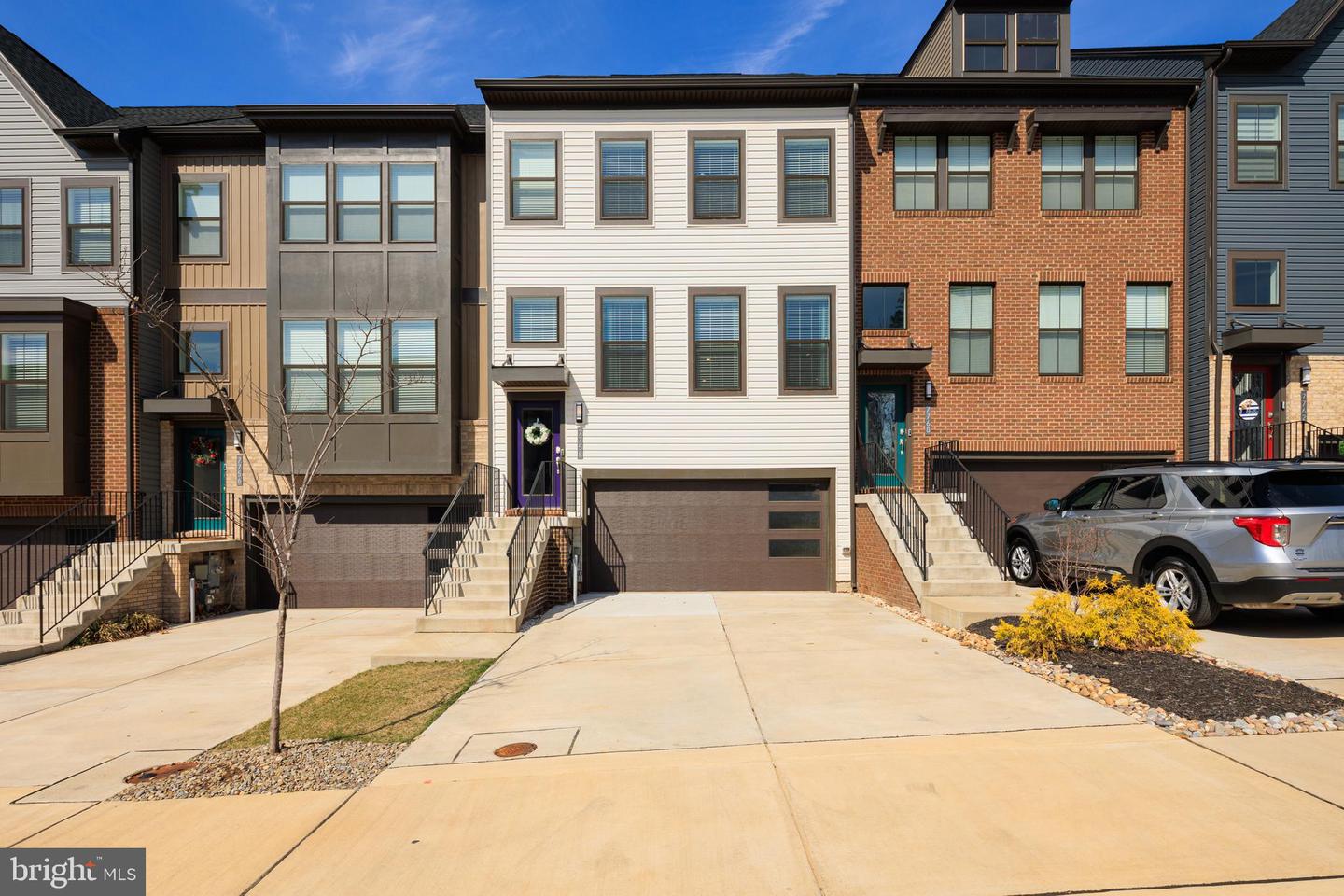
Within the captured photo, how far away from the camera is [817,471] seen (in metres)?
13.7

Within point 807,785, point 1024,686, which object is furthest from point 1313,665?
point 807,785

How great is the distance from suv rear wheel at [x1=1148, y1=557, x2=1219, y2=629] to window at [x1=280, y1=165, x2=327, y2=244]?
15.0 m

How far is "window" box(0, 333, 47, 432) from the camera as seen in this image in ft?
42.3

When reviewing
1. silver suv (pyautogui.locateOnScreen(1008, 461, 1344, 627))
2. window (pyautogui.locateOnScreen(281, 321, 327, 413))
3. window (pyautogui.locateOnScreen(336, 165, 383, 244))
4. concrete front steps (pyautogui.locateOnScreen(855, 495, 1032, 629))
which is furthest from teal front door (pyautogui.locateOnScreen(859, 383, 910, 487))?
window (pyautogui.locateOnScreen(281, 321, 327, 413))

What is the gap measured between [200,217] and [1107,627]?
55.5ft

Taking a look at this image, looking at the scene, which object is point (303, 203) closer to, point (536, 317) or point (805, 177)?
point (536, 317)

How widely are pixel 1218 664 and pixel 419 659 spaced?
27.7 feet

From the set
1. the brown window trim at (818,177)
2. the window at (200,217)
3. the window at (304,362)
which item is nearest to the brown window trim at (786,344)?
the brown window trim at (818,177)

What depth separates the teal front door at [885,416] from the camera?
14211 millimetres

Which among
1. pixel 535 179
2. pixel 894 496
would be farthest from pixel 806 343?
pixel 535 179

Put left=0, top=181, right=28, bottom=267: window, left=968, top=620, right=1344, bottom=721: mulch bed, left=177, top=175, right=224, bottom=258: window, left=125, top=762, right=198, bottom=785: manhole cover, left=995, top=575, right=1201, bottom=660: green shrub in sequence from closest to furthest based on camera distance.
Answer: left=125, top=762, right=198, bottom=785: manhole cover < left=968, top=620, right=1344, bottom=721: mulch bed < left=995, top=575, right=1201, bottom=660: green shrub < left=0, top=181, right=28, bottom=267: window < left=177, top=175, right=224, bottom=258: window

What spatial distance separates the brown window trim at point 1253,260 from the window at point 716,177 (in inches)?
372

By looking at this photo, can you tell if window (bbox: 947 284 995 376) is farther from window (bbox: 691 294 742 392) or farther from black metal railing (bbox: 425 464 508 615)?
black metal railing (bbox: 425 464 508 615)

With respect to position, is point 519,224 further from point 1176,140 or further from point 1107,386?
point 1176,140
